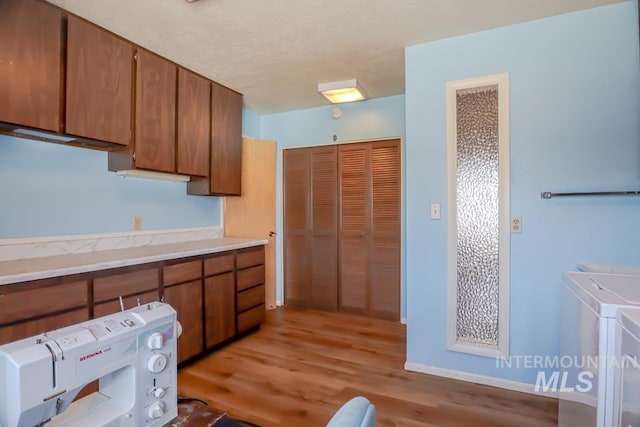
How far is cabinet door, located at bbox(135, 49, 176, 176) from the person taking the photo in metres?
2.46

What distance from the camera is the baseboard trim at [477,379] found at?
2.19 meters

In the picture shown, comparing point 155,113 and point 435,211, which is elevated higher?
point 155,113

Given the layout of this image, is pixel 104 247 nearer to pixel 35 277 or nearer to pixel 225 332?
pixel 35 277

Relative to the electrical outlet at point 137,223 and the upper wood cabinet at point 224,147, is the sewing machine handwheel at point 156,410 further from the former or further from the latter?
the upper wood cabinet at point 224,147

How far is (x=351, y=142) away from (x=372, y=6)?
1.87m

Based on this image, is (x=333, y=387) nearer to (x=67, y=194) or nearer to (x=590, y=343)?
(x=590, y=343)

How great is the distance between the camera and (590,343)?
1.26 metres

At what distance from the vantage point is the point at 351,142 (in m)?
3.81

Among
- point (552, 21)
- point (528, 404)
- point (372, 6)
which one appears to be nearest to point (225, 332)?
point (528, 404)

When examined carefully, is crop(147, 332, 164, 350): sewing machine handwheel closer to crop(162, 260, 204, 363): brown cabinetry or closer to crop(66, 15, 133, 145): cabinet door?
crop(162, 260, 204, 363): brown cabinetry

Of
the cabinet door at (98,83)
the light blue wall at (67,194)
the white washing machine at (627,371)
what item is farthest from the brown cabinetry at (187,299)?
the white washing machine at (627,371)

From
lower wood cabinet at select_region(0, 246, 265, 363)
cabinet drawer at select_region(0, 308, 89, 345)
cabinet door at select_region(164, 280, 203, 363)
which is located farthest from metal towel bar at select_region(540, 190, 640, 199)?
cabinet drawer at select_region(0, 308, 89, 345)

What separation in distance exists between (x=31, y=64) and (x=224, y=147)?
63.2 inches

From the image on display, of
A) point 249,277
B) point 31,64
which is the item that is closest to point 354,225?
point 249,277
